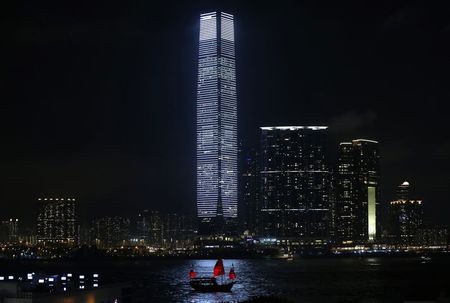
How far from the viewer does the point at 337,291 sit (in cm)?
9525

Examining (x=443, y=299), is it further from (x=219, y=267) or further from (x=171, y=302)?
(x=219, y=267)

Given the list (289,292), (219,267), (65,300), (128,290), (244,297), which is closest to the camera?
(65,300)

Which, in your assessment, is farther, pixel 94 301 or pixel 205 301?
pixel 205 301

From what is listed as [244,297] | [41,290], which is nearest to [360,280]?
[244,297]

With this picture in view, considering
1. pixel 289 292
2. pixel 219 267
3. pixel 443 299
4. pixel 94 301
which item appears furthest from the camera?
pixel 219 267

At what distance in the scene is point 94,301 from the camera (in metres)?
46.7

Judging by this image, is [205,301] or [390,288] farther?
[390,288]

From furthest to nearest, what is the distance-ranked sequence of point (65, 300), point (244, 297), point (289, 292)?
point (289, 292) → point (244, 297) → point (65, 300)

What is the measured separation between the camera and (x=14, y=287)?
43781 mm

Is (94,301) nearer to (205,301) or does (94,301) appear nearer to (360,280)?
(205,301)

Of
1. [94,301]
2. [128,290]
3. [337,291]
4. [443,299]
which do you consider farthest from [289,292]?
[443,299]

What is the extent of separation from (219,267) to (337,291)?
14152mm

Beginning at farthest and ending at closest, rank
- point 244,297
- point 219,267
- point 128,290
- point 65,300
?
point 219,267, point 244,297, point 128,290, point 65,300

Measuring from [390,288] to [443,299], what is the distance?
6409cm
